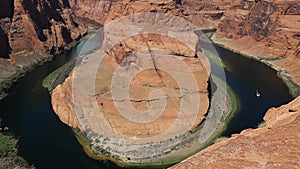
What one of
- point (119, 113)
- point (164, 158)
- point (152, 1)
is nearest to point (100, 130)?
point (119, 113)

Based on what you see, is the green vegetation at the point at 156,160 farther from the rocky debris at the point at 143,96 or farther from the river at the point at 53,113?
the river at the point at 53,113

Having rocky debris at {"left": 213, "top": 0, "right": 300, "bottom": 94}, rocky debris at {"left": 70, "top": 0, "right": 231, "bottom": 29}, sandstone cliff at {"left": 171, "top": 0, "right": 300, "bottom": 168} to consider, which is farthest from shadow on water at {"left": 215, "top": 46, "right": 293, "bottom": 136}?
rocky debris at {"left": 70, "top": 0, "right": 231, "bottom": 29}

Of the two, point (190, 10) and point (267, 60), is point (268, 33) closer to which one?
point (267, 60)

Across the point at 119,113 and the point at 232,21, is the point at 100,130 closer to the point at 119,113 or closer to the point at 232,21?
the point at 119,113

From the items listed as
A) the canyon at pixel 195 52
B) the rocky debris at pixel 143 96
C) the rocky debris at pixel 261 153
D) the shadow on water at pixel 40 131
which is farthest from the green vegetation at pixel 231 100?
the rocky debris at pixel 261 153

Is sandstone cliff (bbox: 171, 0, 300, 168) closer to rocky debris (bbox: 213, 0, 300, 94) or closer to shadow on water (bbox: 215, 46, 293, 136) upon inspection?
rocky debris (bbox: 213, 0, 300, 94)

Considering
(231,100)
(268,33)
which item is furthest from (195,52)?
(268,33)
